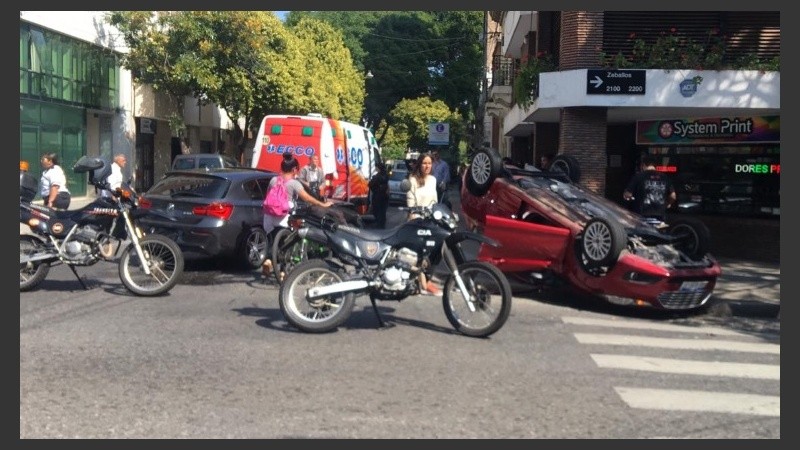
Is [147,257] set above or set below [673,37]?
below

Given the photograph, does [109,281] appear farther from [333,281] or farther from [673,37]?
[673,37]

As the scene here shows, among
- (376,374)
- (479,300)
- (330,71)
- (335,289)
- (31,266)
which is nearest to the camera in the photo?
(376,374)

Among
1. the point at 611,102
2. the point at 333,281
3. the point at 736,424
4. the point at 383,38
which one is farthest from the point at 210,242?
the point at 383,38

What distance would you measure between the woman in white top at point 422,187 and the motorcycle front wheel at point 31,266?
14.3 feet

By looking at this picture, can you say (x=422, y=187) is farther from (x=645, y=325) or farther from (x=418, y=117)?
(x=418, y=117)

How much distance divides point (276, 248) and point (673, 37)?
1009 cm

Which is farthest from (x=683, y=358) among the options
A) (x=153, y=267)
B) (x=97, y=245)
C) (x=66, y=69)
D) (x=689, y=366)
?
(x=66, y=69)

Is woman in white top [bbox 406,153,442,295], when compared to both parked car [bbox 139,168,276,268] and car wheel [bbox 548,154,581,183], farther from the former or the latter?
car wheel [bbox 548,154,581,183]

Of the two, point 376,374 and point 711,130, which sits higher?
point 711,130

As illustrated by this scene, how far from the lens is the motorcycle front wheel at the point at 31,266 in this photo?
987cm

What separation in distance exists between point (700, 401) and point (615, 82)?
37.4 feet

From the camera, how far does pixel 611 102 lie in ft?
55.9

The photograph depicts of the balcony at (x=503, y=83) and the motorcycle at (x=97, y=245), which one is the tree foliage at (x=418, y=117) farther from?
the motorcycle at (x=97, y=245)

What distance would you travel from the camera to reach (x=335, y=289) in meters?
8.30
